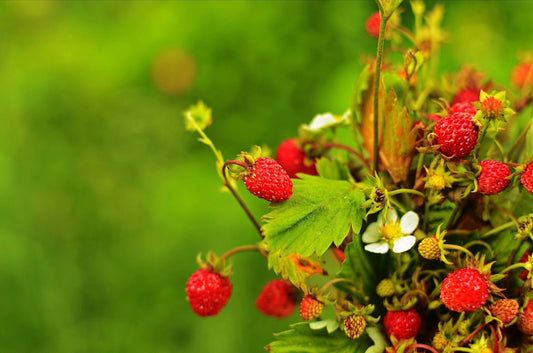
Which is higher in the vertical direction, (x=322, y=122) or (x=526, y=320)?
(x=322, y=122)

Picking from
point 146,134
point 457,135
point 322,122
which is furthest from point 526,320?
point 146,134

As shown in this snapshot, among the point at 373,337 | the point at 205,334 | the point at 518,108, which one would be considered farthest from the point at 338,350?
the point at 205,334

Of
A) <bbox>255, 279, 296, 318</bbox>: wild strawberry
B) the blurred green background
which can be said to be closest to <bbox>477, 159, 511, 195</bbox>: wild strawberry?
<bbox>255, 279, 296, 318</bbox>: wild strawberry

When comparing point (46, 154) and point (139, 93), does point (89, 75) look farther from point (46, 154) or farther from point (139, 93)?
point (46, 154)

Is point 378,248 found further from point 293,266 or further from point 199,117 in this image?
point 199,117

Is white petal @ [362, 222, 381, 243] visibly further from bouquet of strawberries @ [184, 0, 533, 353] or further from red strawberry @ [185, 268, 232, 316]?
red strawberry @ [185, 268, 232, 316]

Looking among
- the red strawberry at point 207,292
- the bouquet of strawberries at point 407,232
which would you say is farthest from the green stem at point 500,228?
the red strawberry at point 207,292
